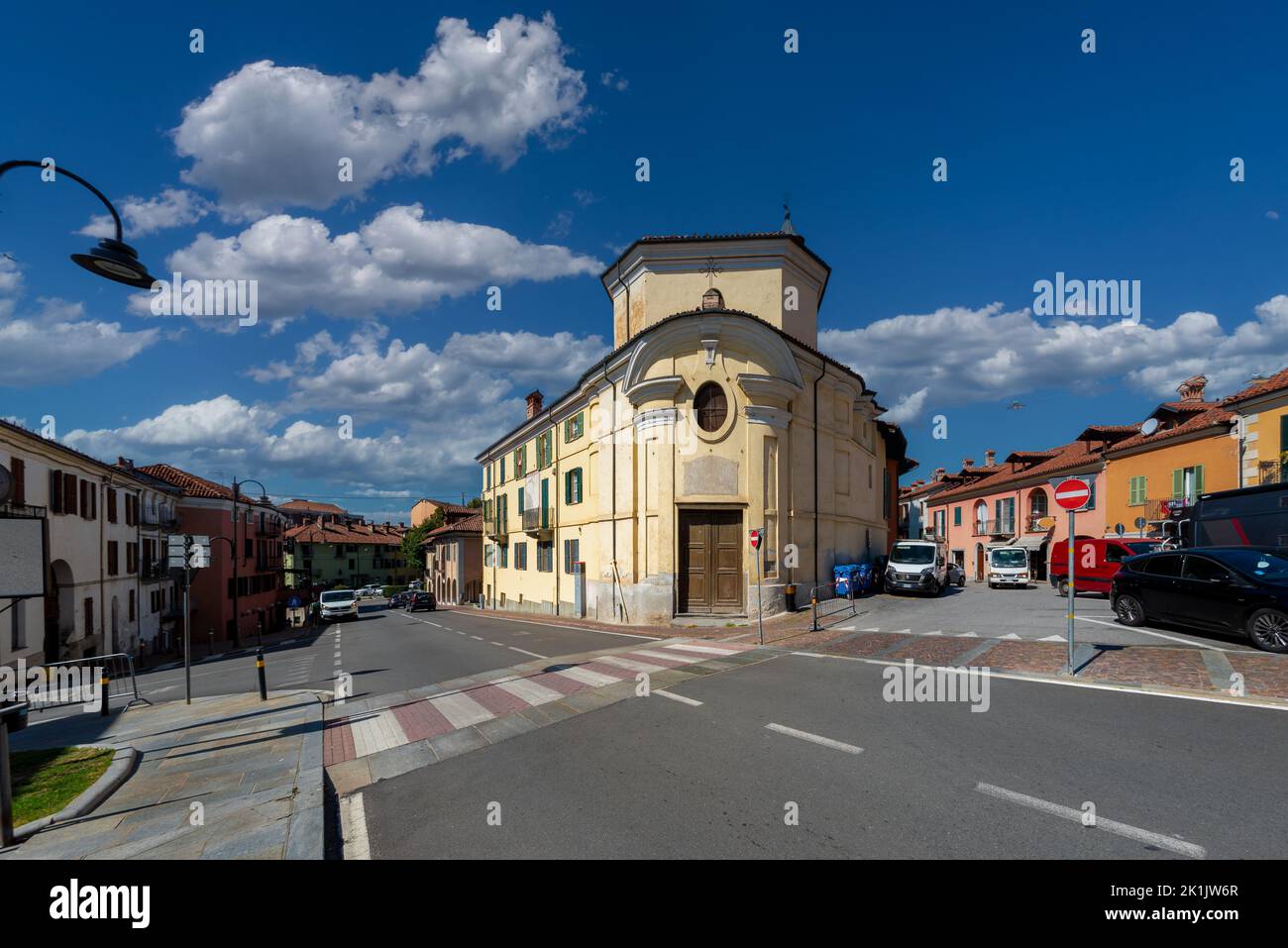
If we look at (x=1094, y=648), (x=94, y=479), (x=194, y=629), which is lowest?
(x=194, y=629)

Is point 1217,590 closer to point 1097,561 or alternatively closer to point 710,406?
point 1097,561

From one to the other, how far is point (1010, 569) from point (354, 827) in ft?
94.3

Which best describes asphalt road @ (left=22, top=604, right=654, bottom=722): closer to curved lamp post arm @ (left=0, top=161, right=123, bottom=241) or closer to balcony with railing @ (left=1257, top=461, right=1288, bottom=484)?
curved lamp post arm @ (left=0, top=161, right=123, bottom=241)

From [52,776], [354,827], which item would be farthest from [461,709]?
[52,776]

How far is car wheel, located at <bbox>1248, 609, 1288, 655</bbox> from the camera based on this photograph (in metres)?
9.62

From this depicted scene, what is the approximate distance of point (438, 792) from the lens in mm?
5641

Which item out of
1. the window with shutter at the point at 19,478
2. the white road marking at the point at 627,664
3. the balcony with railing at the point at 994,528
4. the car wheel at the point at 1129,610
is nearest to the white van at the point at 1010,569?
the balcony with railing at the point at 994,528

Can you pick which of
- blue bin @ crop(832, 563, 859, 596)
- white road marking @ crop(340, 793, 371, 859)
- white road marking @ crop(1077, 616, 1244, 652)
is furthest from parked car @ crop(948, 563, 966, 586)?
white road marking @ crop(340, 793, 371, 859)

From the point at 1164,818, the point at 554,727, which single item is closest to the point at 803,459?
the point at 554,727

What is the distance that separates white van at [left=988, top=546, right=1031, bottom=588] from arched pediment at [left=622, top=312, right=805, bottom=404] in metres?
14.7

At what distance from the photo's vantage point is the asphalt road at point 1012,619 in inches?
457

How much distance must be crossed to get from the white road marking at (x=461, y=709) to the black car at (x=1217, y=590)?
41.5 feet

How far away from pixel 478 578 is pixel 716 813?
159 feet
